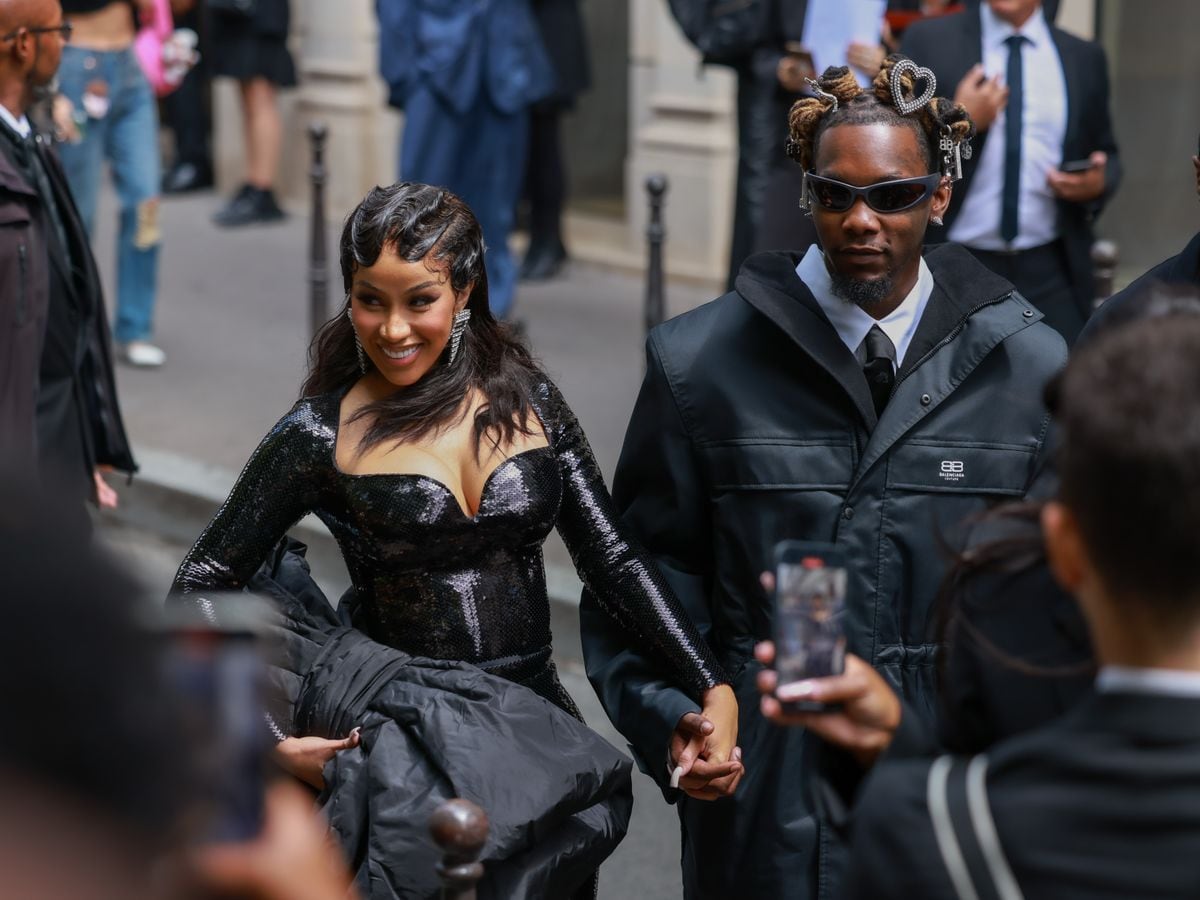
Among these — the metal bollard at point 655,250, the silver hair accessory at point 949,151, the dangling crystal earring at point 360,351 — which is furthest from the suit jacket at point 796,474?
the metal bollard at point 655,250

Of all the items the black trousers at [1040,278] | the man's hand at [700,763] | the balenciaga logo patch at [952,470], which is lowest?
the man's hand at [700,763]

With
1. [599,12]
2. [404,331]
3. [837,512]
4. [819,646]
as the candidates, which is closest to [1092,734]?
[819,646]

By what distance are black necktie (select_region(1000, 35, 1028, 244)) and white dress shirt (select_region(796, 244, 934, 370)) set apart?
301 centimetres

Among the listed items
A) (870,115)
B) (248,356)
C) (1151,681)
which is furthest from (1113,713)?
(248,356)

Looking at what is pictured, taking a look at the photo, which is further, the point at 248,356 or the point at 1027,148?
the point at 248,356

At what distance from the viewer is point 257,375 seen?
9.77 m

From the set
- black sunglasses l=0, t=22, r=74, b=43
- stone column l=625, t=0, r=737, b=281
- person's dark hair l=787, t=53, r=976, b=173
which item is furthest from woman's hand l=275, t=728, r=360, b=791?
stone column l=625, t=0, r=737, b=281

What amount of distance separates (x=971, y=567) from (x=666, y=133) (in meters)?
9.20

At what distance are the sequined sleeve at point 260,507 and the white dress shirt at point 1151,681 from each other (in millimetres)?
1885

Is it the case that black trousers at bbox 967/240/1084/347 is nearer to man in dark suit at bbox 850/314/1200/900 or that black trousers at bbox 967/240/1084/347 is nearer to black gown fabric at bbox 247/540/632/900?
black gown fabric at bbox 247/540/632/900

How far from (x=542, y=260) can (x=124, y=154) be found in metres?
3.06

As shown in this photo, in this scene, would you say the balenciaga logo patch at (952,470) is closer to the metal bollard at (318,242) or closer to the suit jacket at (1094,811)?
the suit jacket at (1094,811)

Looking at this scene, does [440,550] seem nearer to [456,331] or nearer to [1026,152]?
[456,331]

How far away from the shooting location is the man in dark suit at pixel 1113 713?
1.77 metres
